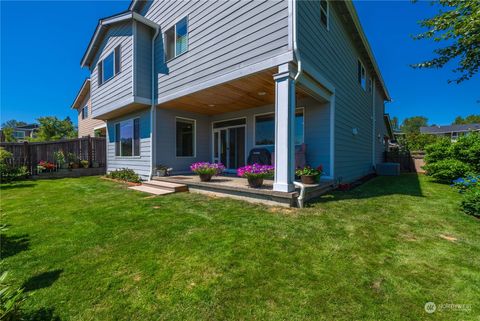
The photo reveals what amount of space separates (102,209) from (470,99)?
583 inches

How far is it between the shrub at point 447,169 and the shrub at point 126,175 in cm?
1172

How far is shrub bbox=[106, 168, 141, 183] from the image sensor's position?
7889mm

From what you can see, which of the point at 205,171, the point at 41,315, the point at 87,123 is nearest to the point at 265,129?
the point at 205,171

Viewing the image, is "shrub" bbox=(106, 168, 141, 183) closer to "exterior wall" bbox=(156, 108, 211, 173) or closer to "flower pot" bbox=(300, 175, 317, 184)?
"exterior wall" bbox=(156, 108, 211, 173)

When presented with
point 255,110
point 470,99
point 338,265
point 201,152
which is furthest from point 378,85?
point 338,265

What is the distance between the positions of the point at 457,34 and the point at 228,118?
8.29 m

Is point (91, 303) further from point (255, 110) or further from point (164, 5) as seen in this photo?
point (164, 5)

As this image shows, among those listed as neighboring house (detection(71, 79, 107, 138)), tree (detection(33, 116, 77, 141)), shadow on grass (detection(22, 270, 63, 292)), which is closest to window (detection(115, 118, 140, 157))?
neighboring house (detection(71, 79, 107, 138))

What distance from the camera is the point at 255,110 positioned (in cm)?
791

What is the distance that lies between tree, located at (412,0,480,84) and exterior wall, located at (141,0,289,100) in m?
6.51

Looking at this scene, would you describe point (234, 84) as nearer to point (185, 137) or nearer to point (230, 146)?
point (230, 146)

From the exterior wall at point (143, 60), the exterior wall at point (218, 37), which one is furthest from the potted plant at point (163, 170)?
the exterior wall at point (143, 60)

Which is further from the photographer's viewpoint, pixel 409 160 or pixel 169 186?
pixel 409 160

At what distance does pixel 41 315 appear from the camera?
5.20ft
